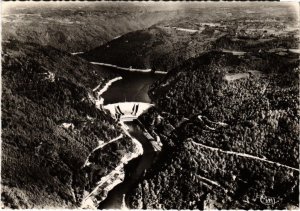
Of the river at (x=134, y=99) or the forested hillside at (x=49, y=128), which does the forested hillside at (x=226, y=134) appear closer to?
the river at (x=134, y=99)

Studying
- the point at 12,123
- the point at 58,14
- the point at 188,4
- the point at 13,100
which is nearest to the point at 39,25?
the point at 58,14

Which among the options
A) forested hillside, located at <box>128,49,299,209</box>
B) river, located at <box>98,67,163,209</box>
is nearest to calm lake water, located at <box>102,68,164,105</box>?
river, located at <box>98,67,163,209</box>

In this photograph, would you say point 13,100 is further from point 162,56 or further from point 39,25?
point 162,56

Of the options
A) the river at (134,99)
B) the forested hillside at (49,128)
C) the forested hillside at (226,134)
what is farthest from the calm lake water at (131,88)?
the forested hillside at (49,128)

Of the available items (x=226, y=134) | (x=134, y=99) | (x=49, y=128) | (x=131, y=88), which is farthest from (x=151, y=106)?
(x=49, y=128)

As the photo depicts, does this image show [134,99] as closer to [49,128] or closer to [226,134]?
[49,128]

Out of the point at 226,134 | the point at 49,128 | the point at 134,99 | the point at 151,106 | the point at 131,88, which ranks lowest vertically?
the point at 49,128

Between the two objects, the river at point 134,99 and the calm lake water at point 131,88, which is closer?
the river at point 134,99

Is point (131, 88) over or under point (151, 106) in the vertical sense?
over
